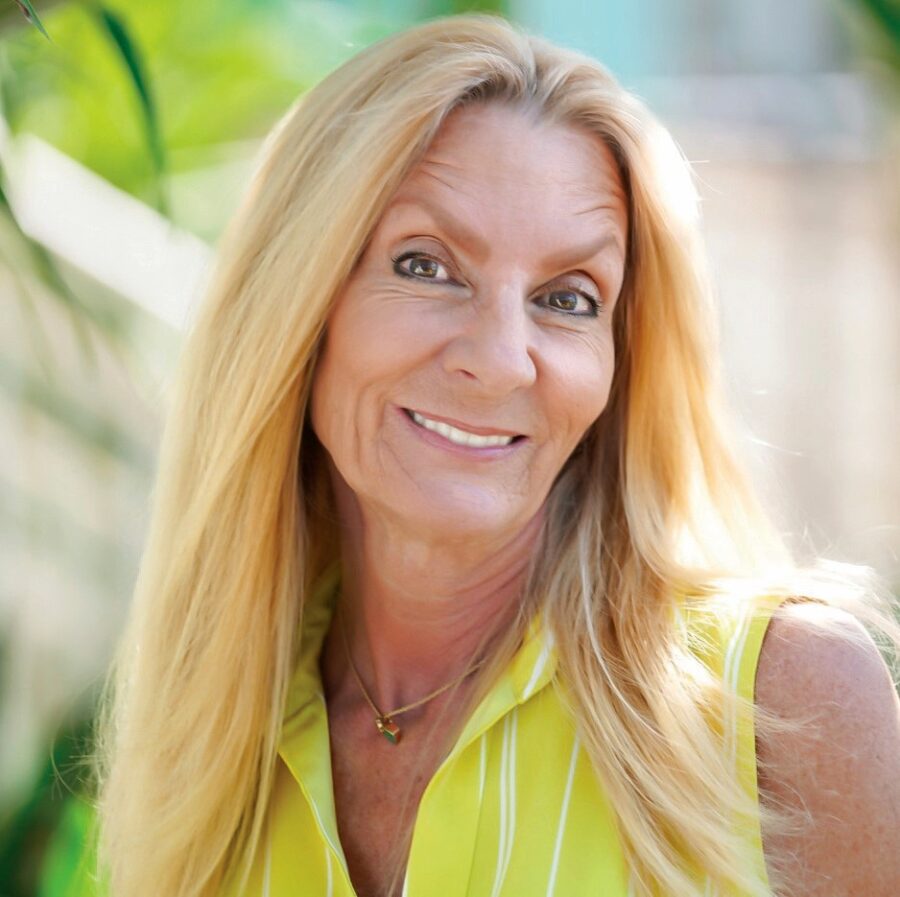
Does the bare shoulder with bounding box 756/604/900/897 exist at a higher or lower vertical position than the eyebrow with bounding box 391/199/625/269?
lower

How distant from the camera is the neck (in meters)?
2.16

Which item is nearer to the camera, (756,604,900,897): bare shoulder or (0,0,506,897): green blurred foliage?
(756,604,900,897): bare shoulder

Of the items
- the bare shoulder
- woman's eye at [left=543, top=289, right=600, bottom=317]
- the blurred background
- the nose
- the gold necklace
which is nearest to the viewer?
the bare shoulder

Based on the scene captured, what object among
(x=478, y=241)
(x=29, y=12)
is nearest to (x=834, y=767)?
(x=478, y=241)

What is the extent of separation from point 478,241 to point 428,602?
59 cm

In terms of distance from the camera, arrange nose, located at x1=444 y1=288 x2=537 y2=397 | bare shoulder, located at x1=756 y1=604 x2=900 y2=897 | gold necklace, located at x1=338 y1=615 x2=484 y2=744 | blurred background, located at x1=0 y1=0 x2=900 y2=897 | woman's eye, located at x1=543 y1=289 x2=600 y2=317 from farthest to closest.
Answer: blurred background, located at x1=0 y1=0 x2=900 y2=897 → gold necklace, located at x1=338 y1=615 x2=484 y2=744 → woman's eye, located at x1=543 y1=289 x2=600 y2=317 → nose, located at x1=444 y1=288 x2=537 y2=397 → bare shoulder, located at x1=756 y1=604 x2=900 y2=897

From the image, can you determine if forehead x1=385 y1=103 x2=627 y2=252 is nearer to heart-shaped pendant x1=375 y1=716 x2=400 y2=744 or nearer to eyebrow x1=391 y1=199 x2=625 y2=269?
eyebrow x1=391 y1=199 x2=625 y2=269

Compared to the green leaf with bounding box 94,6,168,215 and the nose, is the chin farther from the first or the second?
the green leaf with bounding box 94,6,168,215

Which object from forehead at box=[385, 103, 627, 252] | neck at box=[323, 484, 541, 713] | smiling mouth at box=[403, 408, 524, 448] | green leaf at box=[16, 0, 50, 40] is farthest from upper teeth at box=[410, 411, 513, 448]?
green leaf at box=[16, 0, 50, 40]

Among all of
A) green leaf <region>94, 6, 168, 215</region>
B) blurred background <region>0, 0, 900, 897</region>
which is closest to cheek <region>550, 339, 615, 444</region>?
blurred background <region>0, 0, 900, 897</region>

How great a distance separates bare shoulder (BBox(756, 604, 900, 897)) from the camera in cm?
180

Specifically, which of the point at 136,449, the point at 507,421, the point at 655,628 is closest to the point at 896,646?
the point at 655,628

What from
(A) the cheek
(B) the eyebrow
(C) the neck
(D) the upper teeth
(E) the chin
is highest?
(B) the eyebrow

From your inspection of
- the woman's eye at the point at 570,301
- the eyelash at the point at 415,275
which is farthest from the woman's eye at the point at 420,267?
the woman's eye at the point at 570,301
